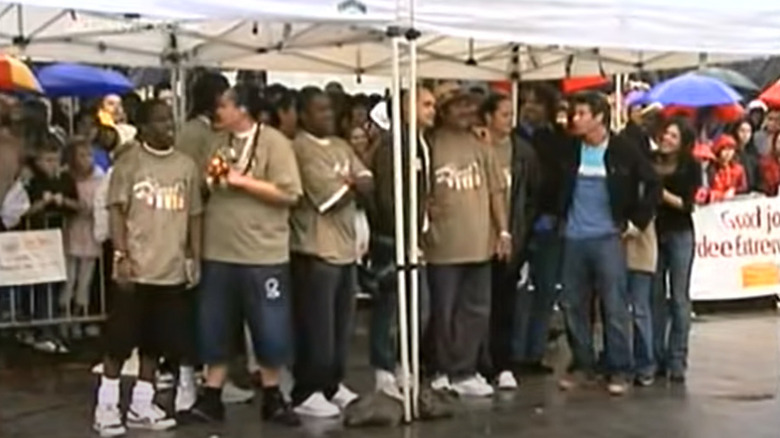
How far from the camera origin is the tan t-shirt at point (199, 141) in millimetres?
9055

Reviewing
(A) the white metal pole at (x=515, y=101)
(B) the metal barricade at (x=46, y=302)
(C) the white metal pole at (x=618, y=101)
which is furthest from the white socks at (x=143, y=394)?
(C) the white metal pole at (x=618, y=101)

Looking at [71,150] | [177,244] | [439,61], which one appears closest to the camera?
[177,244]

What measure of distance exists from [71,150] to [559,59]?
16.5ft

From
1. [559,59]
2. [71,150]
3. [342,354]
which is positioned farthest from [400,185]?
[559,59]

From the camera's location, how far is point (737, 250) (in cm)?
1505

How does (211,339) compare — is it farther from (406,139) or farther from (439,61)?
(439,61)

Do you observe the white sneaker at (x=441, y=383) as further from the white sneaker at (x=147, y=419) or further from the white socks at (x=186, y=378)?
the white sneaker at (x=147, y=419)

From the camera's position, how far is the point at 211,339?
896 centimetres

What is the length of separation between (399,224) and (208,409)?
1762mm

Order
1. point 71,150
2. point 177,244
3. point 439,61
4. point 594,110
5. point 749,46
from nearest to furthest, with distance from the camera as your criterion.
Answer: point 177,244, point 749,46, point 594,110, point 71,150, point 439,61

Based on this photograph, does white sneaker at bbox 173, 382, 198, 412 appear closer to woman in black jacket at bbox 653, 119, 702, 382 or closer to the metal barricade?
the metal barricade

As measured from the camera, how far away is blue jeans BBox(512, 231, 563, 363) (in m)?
10.8

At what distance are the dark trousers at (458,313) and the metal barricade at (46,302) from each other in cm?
416

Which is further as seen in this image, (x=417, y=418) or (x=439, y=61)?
(x=439, y=61)
